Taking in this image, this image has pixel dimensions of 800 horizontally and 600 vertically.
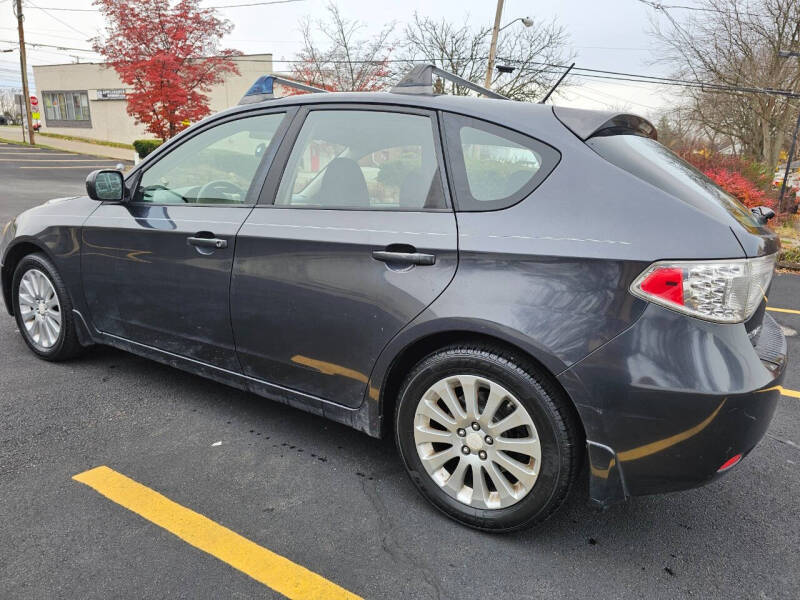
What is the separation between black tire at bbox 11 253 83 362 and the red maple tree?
18849 millimetres

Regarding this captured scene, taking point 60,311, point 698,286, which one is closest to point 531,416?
point 698,286

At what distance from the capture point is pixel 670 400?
5.94 feet

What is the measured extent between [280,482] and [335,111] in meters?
1.71

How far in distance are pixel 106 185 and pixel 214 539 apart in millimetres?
2072

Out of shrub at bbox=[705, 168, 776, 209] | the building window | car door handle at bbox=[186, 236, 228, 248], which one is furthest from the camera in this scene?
the building window

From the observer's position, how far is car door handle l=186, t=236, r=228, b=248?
272 cm

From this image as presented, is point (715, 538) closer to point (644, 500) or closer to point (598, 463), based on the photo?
point (644, 500)

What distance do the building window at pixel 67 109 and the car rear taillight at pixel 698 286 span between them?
4186 centimetres

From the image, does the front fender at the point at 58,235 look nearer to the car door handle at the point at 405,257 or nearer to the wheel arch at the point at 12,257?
the wheel arch at the point at 12,257

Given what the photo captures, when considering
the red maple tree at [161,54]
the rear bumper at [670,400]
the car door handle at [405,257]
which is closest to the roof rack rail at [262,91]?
the car door handle at [405,257]

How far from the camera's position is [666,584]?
199cm

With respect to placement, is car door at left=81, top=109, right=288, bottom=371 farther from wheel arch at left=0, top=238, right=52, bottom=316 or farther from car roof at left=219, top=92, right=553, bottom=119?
wheel arch at left=0, top=238, right=52, bottom=316

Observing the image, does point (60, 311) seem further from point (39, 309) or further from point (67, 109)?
point (67, 109)

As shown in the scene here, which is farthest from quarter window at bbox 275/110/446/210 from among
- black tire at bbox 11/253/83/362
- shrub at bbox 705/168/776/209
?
shrub at bbox 705/168/776/209
